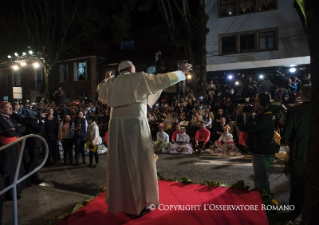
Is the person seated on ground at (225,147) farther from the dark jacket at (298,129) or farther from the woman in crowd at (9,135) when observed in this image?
the woman in crowd at (9,135)

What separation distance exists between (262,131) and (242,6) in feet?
55.9

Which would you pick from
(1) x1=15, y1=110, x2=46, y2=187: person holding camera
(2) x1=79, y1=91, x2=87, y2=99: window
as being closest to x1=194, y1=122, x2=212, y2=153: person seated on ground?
(1) x1=15, y1=110, x2=46, y2=187: person holding camera

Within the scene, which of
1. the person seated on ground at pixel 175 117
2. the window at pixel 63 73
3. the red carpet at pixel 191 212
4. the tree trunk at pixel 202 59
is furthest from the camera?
the window at pixel 63 73

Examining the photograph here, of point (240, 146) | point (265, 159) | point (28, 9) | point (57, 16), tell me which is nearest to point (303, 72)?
point (240, 146)

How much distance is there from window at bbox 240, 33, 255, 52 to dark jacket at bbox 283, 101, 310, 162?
15.9m

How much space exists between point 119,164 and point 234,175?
4.07 m

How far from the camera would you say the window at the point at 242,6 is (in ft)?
57.1

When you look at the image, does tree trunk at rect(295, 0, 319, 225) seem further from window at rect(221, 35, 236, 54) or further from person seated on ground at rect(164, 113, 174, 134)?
window at rect(221, 35, 236, 54)

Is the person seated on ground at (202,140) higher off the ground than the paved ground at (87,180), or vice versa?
the person seated on ground at (202,140)

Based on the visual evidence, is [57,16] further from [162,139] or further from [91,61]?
[162,139]

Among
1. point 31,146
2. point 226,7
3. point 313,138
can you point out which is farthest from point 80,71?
point 313,138

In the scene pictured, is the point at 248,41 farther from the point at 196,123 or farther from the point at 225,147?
the point at 225,147

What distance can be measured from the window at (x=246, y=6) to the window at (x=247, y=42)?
1769mm

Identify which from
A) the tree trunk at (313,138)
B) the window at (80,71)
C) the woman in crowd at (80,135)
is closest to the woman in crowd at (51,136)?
the woman in crowd at (80,135)
